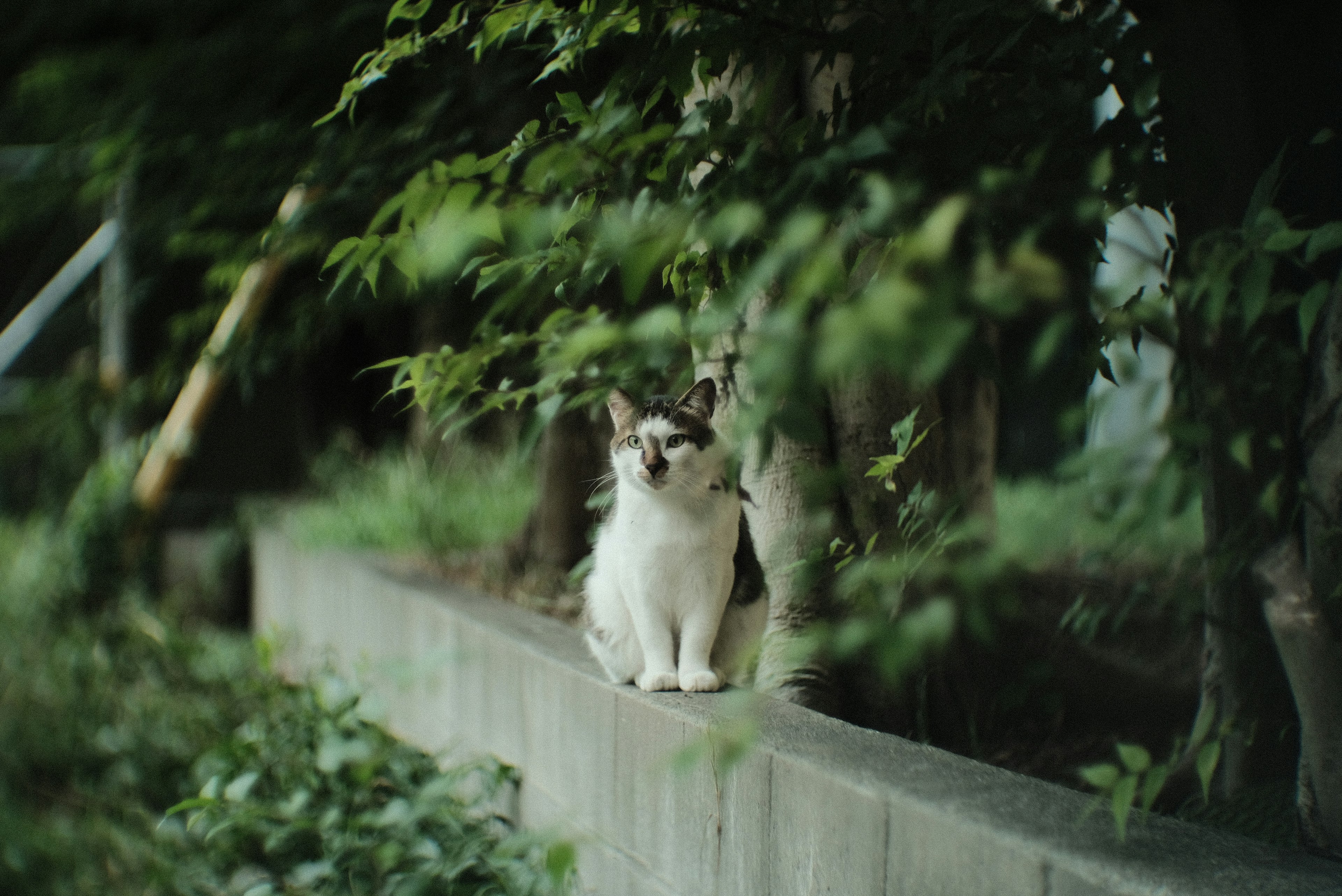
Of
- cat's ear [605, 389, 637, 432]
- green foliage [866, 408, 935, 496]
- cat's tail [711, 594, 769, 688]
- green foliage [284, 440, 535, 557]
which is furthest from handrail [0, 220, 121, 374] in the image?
green foliage [866, 408, 935, 496]

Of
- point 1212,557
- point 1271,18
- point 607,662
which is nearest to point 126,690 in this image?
point 607,662

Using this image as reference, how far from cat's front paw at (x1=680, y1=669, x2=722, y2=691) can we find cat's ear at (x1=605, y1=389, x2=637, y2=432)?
0.55m

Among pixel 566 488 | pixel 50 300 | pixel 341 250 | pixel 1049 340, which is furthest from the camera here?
pixel 50 300

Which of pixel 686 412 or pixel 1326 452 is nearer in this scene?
pixel 1326 452

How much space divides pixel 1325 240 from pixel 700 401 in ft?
4.13

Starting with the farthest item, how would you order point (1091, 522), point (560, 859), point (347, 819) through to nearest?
point (347, 819), point (560, 859), point (1091, 522)

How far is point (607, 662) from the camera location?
221 centimetres

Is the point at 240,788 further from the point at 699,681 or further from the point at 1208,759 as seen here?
the point at 1208,759

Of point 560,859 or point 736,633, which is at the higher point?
point 736,633

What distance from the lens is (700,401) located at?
204cm

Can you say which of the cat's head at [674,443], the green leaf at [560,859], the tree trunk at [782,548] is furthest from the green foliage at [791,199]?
the green leaf at [560,859]

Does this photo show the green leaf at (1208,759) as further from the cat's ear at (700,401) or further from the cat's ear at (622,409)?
the cat's ear at (622,409)

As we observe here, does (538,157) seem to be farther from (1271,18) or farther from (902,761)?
(1271,18)

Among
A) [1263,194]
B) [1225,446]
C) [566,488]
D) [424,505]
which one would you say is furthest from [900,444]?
[424,505]
